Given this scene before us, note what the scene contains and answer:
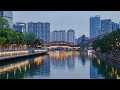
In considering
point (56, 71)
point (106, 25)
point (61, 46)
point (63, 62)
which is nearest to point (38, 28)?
point (61, 46)

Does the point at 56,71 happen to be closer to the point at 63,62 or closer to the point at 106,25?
the point at 63,62

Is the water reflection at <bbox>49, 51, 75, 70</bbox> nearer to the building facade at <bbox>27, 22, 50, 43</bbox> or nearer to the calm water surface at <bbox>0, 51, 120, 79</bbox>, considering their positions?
the calm water surface at <bbox>0, 51, 120, 79</bbox>

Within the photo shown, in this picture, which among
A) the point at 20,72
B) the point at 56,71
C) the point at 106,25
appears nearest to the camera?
the point at 20,72

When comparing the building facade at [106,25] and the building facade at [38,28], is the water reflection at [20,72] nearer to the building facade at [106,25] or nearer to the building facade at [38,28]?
the building facade at [38,28]

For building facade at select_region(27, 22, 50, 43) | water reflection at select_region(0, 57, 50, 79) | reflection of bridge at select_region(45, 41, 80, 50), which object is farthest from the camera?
reflection of bridge at select_region(45, 41, 80, 50)

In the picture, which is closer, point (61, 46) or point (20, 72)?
point (20, 72)

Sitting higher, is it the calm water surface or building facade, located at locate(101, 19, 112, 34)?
building facade, located at locate(101, 19, 112, 34)

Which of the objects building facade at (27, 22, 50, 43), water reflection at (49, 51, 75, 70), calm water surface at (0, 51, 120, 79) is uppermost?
building facade at (27, 22, 50, 43)

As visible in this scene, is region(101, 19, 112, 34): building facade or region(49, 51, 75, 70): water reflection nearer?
region(49, 51, 75, 70): water reflection

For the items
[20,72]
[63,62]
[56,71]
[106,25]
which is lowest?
[63,62]

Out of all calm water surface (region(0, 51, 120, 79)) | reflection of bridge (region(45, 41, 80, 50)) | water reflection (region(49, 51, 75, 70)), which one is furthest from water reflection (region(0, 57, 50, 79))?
reflection of bridge (region(45, 41, 80, 50))

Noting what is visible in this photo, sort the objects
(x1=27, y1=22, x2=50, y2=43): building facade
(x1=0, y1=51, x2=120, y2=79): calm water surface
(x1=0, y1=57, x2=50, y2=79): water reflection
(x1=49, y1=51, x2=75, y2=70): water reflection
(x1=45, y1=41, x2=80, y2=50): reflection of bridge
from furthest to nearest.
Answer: (x1=45, y1=41, x2=80, y2=50): reflection of bridge → (x1=27, y1=22, x2=50, y2=43): building facade → (x1=49, y1=51, x2=75, y2=70): water reflection → (x1=0, y1=51, x2=120, y2=79): calm water surface → (x1=0, y1=57, x2=50, y2=79): water reflection
